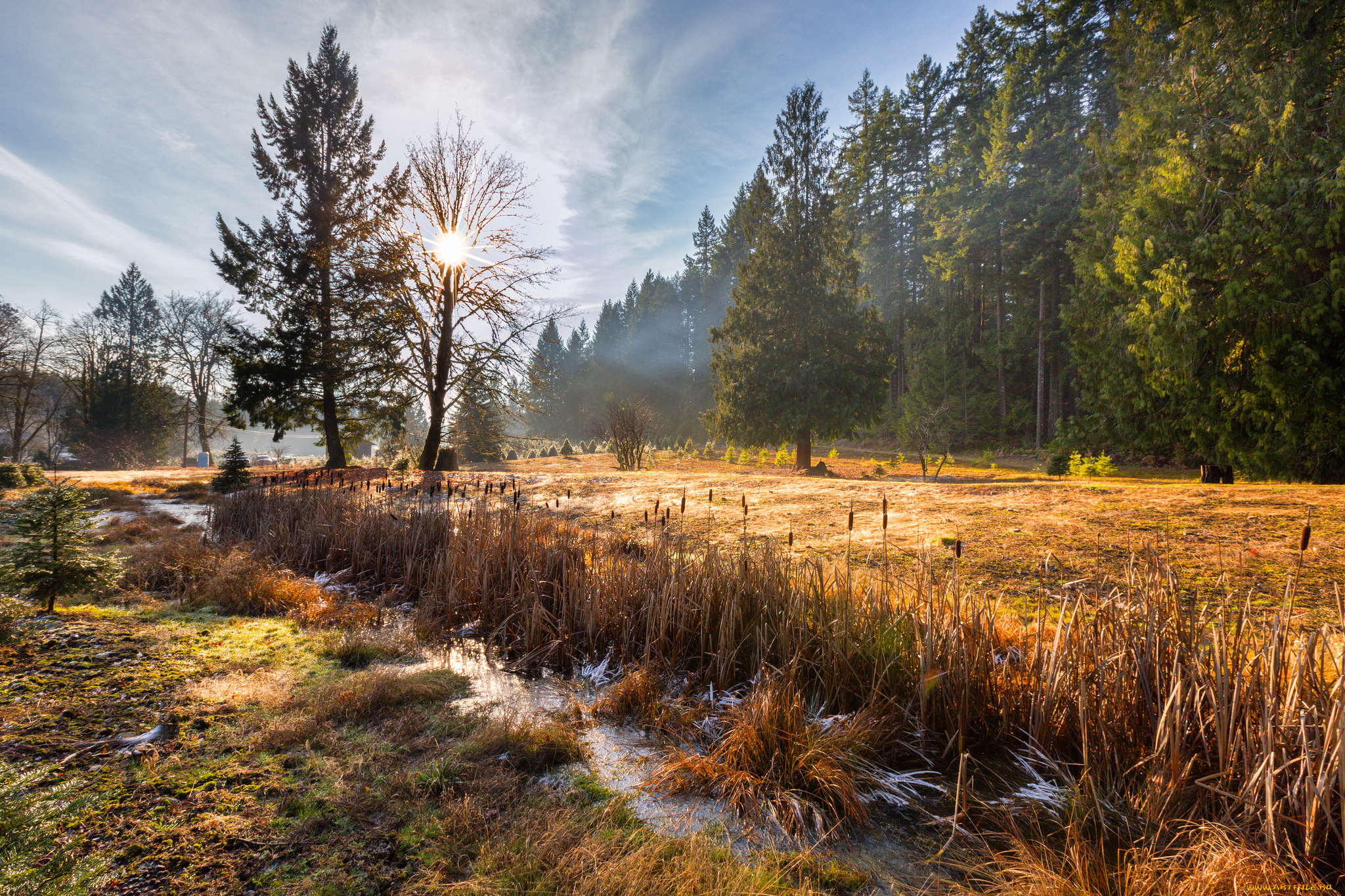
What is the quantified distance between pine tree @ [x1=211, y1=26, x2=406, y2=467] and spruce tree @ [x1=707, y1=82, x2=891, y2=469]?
530 inches

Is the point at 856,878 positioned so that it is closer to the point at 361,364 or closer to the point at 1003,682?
the point at 1003,682

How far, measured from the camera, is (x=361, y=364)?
1708cm

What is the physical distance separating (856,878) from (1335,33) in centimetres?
1780

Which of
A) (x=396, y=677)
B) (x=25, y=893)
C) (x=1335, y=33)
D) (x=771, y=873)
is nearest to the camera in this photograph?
(x=25, y=893)

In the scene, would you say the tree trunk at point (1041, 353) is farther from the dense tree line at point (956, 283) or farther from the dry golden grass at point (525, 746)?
the dry golden grass at point (525, 746)

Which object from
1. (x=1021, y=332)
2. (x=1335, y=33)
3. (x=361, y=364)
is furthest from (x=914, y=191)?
(x=361, y=364)

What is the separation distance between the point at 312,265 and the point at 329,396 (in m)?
5.05

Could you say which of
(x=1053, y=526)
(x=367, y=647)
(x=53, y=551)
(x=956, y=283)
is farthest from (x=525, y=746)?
(x=956, y=283)

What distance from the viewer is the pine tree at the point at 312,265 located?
18.3 m

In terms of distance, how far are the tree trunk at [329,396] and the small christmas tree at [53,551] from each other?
16.2 m

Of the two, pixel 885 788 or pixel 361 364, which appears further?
pixel 361 364

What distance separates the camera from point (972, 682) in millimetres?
2918

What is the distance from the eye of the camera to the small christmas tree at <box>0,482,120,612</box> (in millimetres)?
4035

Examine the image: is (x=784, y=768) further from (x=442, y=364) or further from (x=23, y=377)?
(x=23, y=377)
